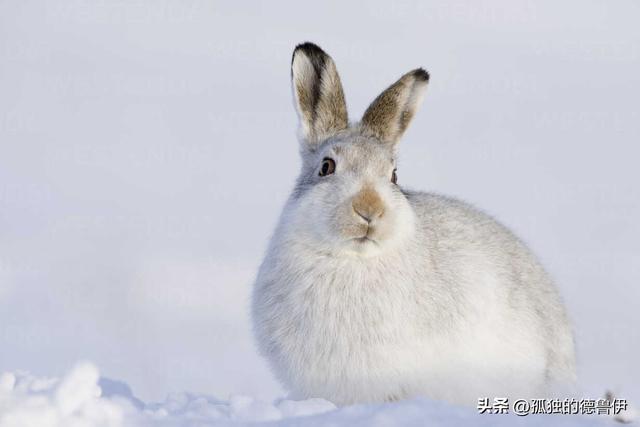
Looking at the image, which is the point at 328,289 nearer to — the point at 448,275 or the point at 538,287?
the point at 448,275

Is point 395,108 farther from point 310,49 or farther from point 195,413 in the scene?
point 195,413

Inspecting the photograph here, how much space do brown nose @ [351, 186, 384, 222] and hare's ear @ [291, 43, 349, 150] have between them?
96cm

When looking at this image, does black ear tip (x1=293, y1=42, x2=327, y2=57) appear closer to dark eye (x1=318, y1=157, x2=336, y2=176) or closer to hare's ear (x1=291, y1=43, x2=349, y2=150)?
hare's ear (x1=291, y1=43, x2=349, y2=150)

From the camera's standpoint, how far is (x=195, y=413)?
4492mm

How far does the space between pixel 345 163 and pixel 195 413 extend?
2157mm

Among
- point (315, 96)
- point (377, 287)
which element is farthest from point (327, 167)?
point (377, 287)

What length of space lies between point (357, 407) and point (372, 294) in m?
1.77

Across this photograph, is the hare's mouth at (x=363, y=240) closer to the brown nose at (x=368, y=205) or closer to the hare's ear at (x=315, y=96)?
the brown nose at (x=368, y=205)

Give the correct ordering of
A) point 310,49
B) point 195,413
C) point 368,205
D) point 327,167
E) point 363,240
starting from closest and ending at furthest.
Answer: point 195,413
point 368,205
point 363,240
point 327,167
point 310,49

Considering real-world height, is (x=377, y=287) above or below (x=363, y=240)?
below

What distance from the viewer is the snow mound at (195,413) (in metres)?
4.11

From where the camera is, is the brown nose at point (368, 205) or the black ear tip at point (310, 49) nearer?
the brown nose at point (368, 205)

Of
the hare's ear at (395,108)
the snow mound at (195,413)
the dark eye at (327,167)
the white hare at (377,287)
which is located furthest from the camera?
the hare's ear at (395,108)

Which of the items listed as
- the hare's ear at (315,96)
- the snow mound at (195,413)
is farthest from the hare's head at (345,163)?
the snow mound at (195,413)
